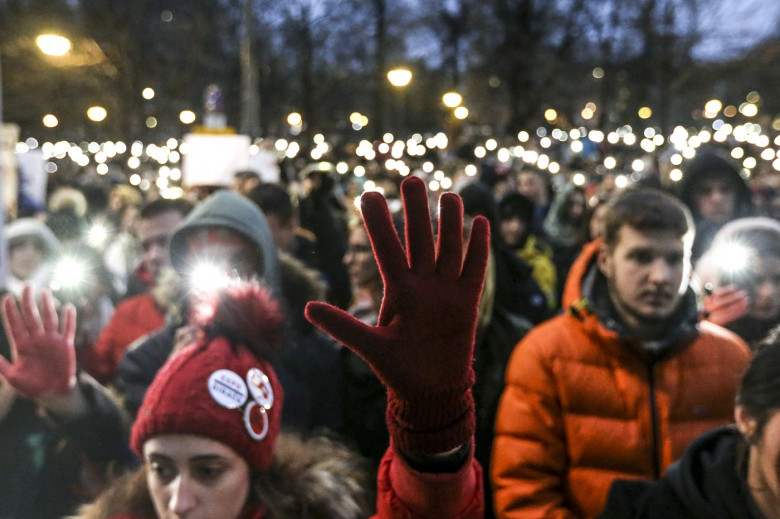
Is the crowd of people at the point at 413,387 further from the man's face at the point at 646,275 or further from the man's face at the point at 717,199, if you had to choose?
the man's face at the point at 717,199

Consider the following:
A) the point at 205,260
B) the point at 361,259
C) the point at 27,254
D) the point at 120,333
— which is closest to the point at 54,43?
the point at 27,254

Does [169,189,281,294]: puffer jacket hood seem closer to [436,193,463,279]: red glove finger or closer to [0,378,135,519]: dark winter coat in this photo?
[0,378,135,519]: dark winter coat

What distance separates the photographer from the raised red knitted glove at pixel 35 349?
2.42 metres

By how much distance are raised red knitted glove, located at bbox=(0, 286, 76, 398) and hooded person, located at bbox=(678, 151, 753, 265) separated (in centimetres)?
360

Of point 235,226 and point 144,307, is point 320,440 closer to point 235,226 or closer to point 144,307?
point 235,226

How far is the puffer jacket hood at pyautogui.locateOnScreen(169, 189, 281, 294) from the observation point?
3324 millimetres

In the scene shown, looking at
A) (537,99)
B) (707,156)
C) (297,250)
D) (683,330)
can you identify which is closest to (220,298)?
(683,330)

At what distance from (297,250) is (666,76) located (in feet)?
91.3

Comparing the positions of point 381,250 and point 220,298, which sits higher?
point 381,250

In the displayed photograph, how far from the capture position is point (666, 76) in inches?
1206

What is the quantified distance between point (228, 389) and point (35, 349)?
1.90ft

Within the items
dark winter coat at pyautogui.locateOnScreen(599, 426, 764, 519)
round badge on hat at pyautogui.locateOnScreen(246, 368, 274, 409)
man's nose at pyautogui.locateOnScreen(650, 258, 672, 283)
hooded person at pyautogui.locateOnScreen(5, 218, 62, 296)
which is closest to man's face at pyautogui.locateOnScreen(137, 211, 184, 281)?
hooded person at pyautogui.locateOnScreen(5, 218, 62, 296)

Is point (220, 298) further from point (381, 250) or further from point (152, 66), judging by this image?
point (152, 66)

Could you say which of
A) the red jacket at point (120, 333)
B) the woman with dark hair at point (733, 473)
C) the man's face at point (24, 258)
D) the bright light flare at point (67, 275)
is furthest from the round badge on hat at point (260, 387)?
the man's face at point (24, 258)
